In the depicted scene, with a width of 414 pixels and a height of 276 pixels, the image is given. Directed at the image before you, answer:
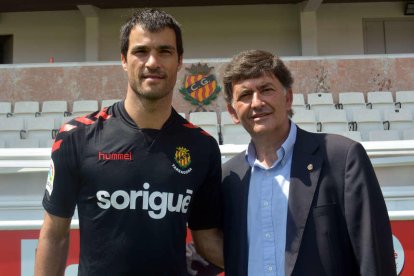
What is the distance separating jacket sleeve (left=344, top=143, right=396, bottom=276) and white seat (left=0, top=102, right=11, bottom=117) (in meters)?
7.77

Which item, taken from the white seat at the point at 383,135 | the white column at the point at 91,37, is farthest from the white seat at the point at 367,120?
the white column at the point at 91,37

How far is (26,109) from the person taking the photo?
804cm

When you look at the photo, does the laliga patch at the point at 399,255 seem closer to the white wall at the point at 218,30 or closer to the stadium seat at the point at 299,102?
the stadium seat at the point at 299,102

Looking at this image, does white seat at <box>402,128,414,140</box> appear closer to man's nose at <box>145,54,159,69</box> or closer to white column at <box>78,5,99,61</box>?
man's nose at <box>145,54,159,69</box>

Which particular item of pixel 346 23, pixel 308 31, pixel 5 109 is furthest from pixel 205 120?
pixel 346 23

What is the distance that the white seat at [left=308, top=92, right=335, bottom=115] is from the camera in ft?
25.9

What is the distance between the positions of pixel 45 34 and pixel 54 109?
5.17 metres

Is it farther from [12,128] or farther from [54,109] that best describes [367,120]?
[12,128]

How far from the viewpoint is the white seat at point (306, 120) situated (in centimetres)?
657

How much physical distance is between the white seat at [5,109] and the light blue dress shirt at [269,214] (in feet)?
24.5

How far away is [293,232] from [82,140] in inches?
30.2

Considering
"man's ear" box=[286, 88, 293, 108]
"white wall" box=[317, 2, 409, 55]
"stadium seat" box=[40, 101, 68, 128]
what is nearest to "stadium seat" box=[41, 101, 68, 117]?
"stadium seat" box=[40, 101, 68, 128]

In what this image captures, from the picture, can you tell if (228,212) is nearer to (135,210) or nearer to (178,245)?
(178,245)

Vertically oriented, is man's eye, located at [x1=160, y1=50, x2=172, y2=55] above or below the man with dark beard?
above
